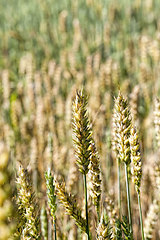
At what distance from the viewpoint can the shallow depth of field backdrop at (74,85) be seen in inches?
61.2

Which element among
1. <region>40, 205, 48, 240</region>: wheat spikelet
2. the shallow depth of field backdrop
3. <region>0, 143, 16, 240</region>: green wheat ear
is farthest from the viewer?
the shallow depth of field backdrop

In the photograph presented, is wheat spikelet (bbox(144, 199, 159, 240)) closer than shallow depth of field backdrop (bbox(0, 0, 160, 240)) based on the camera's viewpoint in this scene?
Yes

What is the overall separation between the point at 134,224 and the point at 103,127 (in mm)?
699

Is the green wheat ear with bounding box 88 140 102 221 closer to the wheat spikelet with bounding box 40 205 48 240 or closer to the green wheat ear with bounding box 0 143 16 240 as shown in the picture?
the wheat spikelet with bounding box 40 205 48 240

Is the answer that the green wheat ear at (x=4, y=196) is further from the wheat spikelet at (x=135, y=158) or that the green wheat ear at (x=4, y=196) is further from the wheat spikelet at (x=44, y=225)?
the wheat spikelet at (x=44, y=225)

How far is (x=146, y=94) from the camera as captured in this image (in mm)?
2420

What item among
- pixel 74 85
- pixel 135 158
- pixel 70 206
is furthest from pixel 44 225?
pixel 74 85

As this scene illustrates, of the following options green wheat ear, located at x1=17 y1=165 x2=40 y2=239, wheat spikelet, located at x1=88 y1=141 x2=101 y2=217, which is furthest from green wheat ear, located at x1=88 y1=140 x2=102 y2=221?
green wheat ear, located at x1=17 y1=165 x2=40 y2=239

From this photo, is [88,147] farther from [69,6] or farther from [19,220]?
[69,6]

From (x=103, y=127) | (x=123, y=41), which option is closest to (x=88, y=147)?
(x=103, y=127)

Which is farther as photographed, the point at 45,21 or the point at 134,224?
the point at 45,21

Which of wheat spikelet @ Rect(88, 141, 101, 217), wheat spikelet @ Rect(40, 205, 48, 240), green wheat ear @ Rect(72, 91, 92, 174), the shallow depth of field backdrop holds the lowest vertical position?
wheat spikelet @ Rect(40, 205, 48, 240)

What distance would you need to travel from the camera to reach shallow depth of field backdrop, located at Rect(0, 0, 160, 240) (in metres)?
1.56

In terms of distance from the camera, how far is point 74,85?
259 cm
